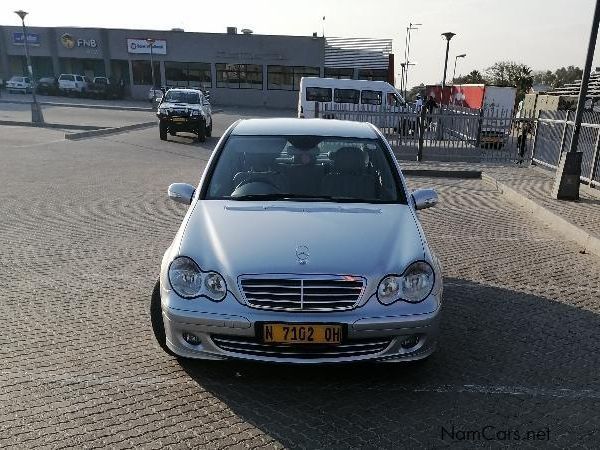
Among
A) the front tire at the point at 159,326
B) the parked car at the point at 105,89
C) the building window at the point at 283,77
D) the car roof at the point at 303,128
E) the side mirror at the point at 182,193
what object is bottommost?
the front tire at the point at 159,326

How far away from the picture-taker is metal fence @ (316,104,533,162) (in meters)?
14.7

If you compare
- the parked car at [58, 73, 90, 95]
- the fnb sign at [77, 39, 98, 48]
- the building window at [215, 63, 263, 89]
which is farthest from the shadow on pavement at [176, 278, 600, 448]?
the fnb sign at [77, 39, 98, 48]

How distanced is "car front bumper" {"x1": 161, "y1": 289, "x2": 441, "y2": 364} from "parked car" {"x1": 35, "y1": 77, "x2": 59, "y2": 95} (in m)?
50.6

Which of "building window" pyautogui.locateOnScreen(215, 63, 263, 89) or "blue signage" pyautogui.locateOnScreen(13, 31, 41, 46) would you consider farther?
"blue signage" pyautogui.locateOnScreen(13, 31, 41, 46)

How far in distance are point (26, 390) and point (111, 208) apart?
534cm

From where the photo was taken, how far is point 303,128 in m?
4.59

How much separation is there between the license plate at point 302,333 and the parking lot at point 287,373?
47 cm

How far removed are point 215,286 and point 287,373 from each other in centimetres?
88

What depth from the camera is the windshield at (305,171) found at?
393cm

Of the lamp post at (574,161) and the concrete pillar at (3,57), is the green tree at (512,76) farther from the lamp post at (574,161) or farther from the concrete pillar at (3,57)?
the concrete pillar at (3,57)

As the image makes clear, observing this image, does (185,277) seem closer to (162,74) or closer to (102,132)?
(102,132)

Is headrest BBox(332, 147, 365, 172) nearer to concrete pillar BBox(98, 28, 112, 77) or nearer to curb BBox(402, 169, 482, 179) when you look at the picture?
curb BBox(402, 169, 482, 179)

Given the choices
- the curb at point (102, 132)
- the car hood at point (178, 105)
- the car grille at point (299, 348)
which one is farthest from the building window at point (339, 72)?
the car grille at point (299, 348)

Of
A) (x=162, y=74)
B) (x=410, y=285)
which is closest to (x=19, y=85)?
(x=162, y=74)
